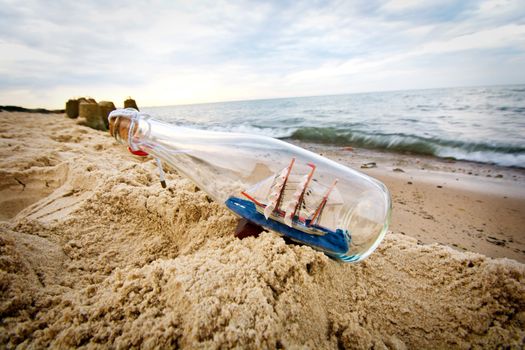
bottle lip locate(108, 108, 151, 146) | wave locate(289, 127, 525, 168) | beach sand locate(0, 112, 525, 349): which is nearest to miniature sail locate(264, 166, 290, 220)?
beach sand locate(0, 112, 525, 349)

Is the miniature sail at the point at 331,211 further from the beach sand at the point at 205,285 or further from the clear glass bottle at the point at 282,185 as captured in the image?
the beach sand at the point at 205,285

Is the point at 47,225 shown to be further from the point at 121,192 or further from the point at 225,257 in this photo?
the point at 225,257

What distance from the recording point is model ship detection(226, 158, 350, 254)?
34.8 inches

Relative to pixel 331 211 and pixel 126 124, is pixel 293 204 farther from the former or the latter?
pixel 126 124

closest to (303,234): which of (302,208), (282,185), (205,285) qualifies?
(302,208)

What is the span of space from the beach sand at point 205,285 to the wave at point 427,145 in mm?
4520

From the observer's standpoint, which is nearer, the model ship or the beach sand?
the beach sand

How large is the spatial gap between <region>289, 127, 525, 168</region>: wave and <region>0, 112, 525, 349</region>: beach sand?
4.52 meters

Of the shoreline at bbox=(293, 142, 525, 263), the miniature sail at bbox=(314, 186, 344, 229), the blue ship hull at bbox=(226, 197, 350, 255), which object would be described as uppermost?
the miniature sail at bbox=(314, 186, 344, 229)

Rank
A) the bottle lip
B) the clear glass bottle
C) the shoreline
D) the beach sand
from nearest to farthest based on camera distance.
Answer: the beach sand
the clear glass bottle
the bottle lip
the shoreline

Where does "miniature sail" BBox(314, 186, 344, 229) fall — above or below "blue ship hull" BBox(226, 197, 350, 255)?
above

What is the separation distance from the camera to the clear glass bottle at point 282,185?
2.85 feet

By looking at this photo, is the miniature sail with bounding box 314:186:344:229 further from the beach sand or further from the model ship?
the beach sand

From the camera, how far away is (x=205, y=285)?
726 mm
